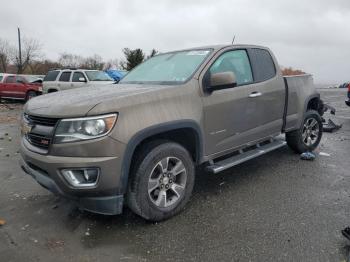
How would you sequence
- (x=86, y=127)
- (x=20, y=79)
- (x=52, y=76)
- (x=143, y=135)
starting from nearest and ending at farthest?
(x=86, y=127), (x=143, y=135), (x=52, y=76), (x=20, y=79)

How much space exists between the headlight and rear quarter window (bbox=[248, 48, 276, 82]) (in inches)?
95.4

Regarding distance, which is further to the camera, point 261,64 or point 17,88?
point 17,88

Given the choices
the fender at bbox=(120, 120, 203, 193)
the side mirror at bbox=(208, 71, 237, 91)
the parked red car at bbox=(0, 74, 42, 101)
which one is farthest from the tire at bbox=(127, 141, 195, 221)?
the parked red car at bbox=(0, 74, 42, 101)

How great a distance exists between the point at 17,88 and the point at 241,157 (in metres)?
17.7

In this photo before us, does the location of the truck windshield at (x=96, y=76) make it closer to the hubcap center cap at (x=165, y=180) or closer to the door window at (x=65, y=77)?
the door window at (x=65, y=77)

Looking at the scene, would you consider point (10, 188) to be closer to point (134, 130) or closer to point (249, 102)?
point (134, 130)

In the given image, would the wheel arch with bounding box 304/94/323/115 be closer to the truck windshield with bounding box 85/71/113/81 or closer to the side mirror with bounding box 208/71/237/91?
the side mirror with bounding box 208/71/237/91

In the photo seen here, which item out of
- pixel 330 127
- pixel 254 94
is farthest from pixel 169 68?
pixel 330 127

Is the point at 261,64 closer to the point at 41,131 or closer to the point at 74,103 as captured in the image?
the point at 74,103

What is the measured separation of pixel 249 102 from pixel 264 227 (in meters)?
1.63

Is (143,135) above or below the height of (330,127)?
above

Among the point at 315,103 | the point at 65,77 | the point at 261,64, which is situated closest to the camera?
the point at 261,64

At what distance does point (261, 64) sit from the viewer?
481 centimetres

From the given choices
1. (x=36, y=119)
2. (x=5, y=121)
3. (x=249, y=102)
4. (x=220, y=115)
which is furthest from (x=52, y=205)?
(x=5, y=121)
